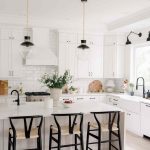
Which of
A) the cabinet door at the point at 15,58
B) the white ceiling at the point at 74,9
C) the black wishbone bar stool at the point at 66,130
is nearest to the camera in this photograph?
the black wishbone bar stool at the point at 66,130

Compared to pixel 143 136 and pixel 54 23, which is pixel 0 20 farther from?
pixel 143 136

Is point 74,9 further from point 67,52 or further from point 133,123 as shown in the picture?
point 133,123

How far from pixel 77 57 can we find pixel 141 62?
5.94 feet

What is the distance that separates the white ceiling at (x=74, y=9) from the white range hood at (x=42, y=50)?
1.45ft

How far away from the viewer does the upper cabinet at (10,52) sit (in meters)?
6.46

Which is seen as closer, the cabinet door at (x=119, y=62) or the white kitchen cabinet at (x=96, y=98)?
the white kitchen cabinet at (x=96, y=98)

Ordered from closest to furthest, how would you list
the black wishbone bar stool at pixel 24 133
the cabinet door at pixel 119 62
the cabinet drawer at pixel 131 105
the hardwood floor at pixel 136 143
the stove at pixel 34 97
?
1. the black wishbone bar stool at pixel 24 133
2. the hardwood floor at pixel 136 143
3. the cabinet drawer at pixel 131 105
4. the stove at pixel 34 97
5. the cabinet door at pixel 119 62

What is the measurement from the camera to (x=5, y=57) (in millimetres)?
6492

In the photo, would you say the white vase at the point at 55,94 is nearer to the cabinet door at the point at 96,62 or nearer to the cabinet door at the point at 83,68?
the cabinet door at the point at 83,68

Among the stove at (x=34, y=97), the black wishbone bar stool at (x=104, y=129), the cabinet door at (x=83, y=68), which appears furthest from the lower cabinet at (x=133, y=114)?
A: the stove at (x=34, y=97)

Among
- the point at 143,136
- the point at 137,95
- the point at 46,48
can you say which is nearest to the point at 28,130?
the point at 143,136

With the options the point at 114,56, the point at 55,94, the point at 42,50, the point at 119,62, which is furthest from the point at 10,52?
the point at 119,62

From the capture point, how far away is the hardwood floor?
5055mm

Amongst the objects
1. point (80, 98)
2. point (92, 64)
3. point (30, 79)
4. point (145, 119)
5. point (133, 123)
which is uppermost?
point (92, 64)
